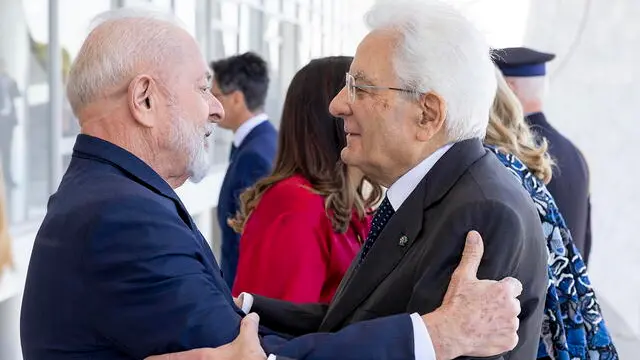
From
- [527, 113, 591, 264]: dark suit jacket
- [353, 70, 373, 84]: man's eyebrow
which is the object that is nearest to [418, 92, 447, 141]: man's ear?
[353, 70, 373, 84]: man's eyebrow

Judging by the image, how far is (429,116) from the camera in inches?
71.9

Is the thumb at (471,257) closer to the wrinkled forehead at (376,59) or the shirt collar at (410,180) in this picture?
the shirt collar at (410,180)

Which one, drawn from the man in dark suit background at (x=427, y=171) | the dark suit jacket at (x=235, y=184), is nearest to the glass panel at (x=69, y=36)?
the dark suit jacket at (x=235, y=184)

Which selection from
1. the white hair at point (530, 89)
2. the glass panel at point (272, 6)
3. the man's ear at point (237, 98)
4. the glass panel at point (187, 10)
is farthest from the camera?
the glass panel at point (272, 6)

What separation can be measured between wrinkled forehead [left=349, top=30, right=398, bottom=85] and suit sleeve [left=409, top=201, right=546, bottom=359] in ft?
1.12

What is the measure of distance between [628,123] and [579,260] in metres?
4.55

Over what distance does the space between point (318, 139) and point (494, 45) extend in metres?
0.73

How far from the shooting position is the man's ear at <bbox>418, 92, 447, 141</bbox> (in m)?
1.80

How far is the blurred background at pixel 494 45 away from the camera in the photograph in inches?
156

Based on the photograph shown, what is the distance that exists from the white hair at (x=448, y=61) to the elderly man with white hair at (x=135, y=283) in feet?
1.02

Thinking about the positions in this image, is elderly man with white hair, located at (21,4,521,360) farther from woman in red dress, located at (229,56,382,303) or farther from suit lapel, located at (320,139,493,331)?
woman in red dress, located at (229,56,382,303)

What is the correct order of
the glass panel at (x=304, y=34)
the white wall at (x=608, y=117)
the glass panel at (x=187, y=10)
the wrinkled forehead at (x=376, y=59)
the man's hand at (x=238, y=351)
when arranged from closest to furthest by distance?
1. the man's hand at (x=238, y=351)
2. the wrinkled forehead at (x=376, y=59)
3. the white wall at (x=608, y=117)
4. the glass panel at (x=187, y=10)
5. the glass panel at (x=304, y=34)

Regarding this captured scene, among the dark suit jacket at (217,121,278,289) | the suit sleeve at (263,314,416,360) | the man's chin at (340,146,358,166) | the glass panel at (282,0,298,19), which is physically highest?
the man's chin at (340,146,358,166)

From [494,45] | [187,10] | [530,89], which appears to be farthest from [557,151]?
[187,10]
